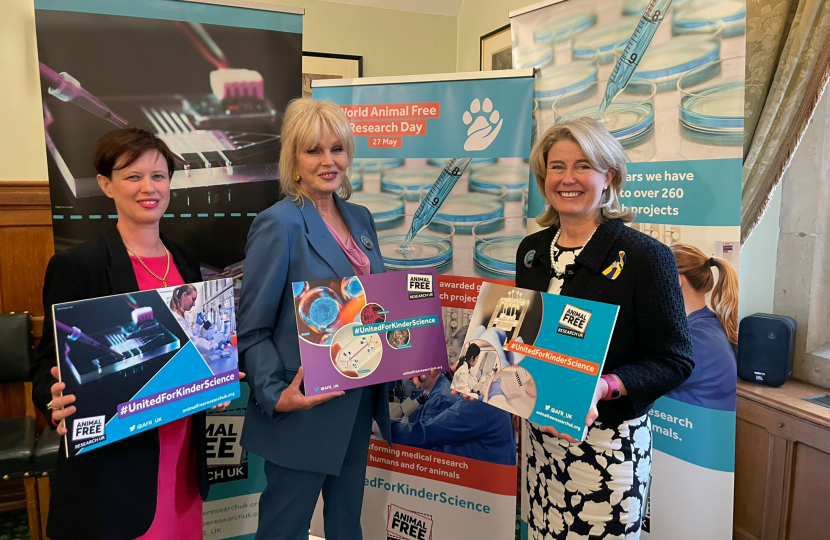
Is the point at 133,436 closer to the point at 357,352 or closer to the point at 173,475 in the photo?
the point at 173,475

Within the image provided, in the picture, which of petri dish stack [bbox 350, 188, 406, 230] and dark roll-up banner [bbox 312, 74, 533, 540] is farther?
petri dish stack [bbox 350, 188, 406, 230]

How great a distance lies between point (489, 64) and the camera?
3.53 metres

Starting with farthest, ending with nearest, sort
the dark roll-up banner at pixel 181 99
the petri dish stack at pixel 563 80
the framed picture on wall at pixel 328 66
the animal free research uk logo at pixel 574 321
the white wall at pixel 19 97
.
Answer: the framed picture on wall at pixel 328 66 → the white wall at pixel 19 97 → the petri dish stack at pixel 563 80 → the dark roll-up banner at pixel 181 99 → the animal free research uk logo at pixel 574 321

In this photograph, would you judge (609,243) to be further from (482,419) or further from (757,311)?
(757,311)

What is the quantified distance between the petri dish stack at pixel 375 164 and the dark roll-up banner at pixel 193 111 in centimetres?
39

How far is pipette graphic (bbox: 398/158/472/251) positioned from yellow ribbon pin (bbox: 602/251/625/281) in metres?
1.09

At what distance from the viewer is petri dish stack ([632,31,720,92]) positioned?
1782 mm

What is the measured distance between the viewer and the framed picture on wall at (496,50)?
329 centimetres

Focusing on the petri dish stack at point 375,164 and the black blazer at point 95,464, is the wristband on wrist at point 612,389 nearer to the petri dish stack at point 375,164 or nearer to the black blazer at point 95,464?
the black blazer at point 95,464

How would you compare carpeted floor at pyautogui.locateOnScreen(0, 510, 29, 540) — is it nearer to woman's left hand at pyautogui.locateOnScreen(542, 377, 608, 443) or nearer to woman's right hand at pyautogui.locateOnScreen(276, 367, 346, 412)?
woman's right hand at pyautogui.locateOnScreen(276, 367, 346, 412)

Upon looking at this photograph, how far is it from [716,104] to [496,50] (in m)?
1.95

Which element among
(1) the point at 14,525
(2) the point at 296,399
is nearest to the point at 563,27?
(2) the point at 296,399

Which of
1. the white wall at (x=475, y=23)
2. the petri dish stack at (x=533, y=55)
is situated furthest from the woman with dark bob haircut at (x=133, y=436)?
the white wall at (x=475, y=23)

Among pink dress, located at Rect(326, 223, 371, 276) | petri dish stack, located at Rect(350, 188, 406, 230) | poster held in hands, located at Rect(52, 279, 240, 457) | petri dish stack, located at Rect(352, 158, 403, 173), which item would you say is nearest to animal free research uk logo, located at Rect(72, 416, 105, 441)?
poster held in hands, located at Rect(52, 279, 240, 457)
